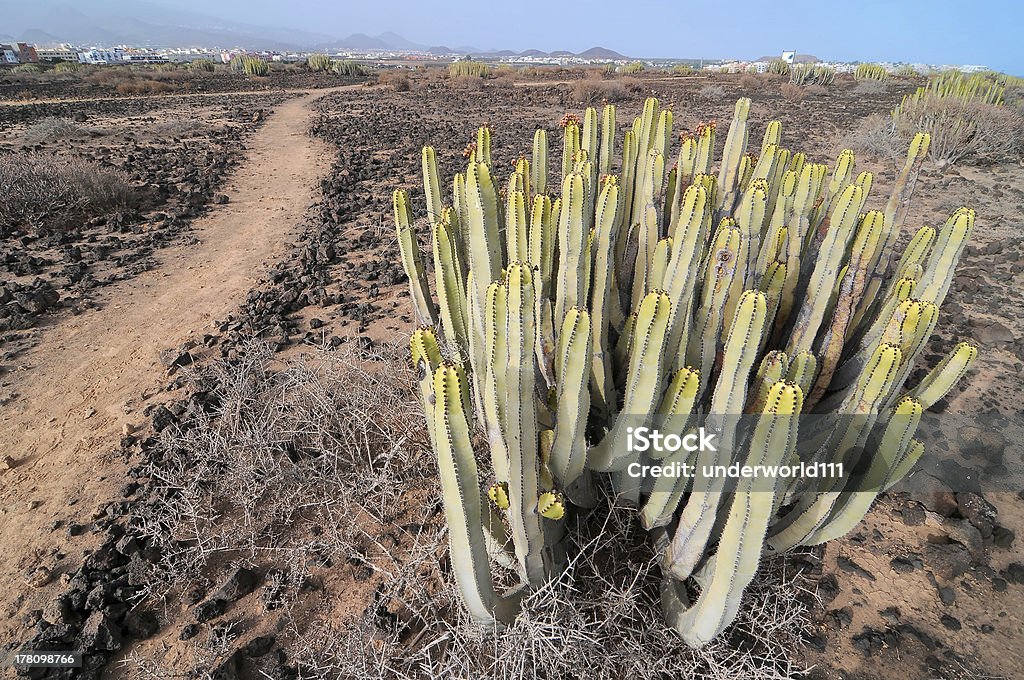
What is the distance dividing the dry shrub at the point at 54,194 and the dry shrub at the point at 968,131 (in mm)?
15059

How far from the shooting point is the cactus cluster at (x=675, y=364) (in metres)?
2.01

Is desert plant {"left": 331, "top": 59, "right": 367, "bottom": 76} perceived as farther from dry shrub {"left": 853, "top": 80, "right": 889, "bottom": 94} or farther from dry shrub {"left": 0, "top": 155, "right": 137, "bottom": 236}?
dry shrub {"left": 0, "top": 155, "right": 137, "bottom": 236}

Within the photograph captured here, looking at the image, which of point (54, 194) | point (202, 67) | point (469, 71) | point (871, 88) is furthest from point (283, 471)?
point (202, 67)

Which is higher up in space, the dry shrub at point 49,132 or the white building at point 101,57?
the white building at point 101,57

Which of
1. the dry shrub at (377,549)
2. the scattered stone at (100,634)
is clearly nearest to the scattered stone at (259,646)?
the dry shrub at (377,549)

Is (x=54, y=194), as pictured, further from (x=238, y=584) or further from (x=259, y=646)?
(x=259, y=646)

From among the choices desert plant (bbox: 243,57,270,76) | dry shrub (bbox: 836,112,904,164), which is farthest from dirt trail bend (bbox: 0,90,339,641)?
desert plant (bbox: 243,57,270,76)

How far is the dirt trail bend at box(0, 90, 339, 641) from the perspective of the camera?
2965 mm

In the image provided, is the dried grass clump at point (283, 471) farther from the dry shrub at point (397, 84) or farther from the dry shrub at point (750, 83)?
the dry shrub at point (750, 83)

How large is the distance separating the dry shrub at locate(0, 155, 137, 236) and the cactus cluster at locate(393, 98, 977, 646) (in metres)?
7.32

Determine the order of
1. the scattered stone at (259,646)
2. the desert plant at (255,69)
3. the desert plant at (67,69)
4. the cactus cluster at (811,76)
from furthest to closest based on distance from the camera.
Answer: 1. the desert plant at (67,69)
2. the desert plant at (255,69)
3. the cactus cluster at (811,76)
4. the scattered stone at (259,646)

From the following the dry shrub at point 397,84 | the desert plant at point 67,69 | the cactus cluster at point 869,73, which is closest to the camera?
the dry shrub at point 397,84

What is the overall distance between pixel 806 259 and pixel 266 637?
3.75 metres

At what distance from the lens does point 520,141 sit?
13.1 m
